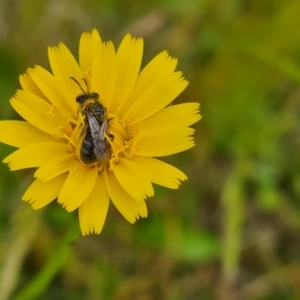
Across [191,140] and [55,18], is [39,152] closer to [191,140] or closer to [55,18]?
[191,140]

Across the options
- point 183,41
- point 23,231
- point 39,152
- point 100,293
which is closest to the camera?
point 39,152

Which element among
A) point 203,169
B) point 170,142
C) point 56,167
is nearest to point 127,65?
point 170,142

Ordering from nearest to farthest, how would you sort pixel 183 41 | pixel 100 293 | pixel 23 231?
1. pixel 23 231
2. pixel 100 293
3. pixel 183 41

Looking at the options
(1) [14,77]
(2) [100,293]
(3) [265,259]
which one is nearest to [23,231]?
(2) [100,293]

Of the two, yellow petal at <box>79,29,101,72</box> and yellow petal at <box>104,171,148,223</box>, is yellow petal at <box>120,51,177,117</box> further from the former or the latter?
yellow petal at <box>104,171,148,223</box>

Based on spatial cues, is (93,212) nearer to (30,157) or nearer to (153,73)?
(30,157)

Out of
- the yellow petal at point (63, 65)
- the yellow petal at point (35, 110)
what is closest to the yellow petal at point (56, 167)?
the yellow petal at point (35, 110)

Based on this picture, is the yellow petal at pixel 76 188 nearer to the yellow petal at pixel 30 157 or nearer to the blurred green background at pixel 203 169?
the yellow petal at pixel 30 157
